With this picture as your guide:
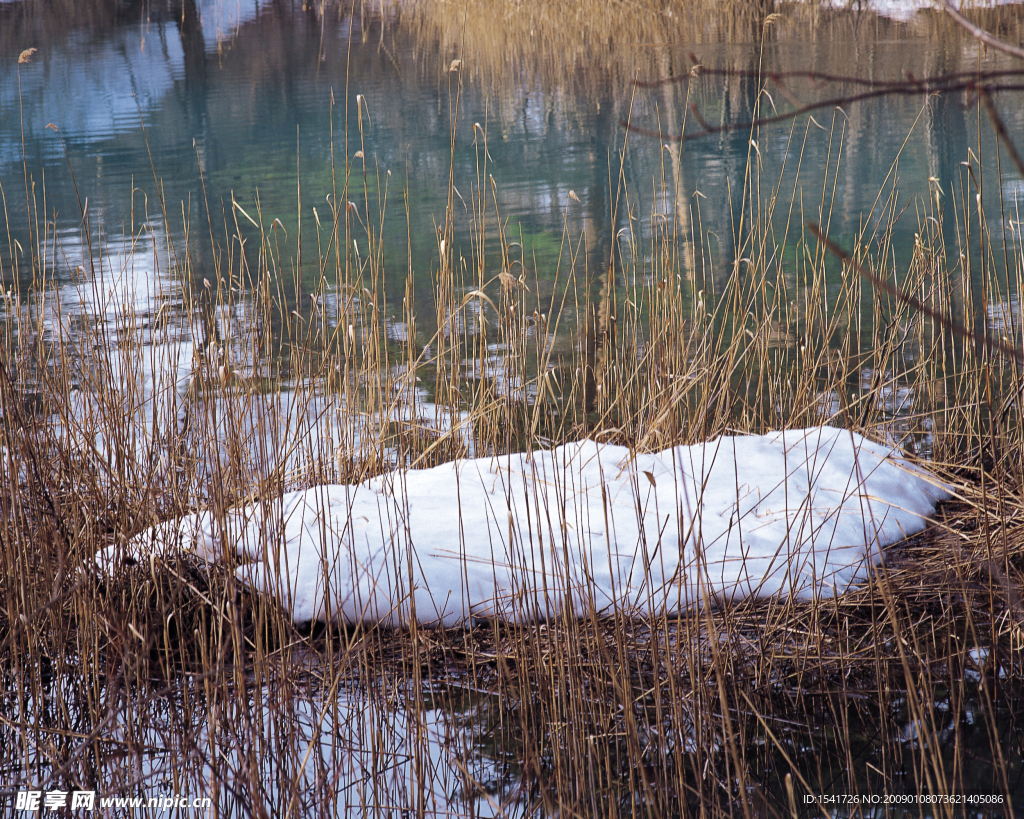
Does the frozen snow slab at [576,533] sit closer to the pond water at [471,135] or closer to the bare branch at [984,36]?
the bare branch at [984,36]

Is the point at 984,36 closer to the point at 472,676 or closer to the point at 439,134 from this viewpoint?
the point at 472,676

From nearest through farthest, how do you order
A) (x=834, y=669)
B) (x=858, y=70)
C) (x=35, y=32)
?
1. (x=834, y=669)
2. (x=858, y=70)
3. (x=35, y=32)

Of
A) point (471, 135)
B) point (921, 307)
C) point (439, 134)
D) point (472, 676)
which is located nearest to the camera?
point (921, 307)

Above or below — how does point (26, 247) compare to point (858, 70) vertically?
below

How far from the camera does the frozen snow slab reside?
172cm

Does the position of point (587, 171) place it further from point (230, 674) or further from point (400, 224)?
point (230, 674)

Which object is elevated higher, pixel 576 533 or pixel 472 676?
pixel 576 533

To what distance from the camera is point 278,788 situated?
1.41m

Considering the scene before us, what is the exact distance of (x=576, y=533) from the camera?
179 centimetres

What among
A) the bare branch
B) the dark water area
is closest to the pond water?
the dark water area

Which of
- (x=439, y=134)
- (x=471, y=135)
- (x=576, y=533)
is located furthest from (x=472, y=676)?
(x=439, y=134)

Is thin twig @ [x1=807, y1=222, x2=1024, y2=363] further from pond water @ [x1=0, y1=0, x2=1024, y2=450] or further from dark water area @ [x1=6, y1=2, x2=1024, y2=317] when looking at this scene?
dark water area @ [x1=6, y1=2, x2=1024, y2=317]

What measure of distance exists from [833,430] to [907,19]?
11.7 m

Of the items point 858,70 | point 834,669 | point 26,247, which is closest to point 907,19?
point 858,70
